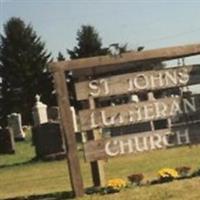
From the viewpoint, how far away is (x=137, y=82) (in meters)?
10.3

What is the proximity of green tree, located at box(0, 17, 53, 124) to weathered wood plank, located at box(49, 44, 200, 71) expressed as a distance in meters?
51.0

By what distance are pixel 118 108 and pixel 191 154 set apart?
8.08 m

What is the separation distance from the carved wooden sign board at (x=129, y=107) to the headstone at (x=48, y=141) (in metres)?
12.9

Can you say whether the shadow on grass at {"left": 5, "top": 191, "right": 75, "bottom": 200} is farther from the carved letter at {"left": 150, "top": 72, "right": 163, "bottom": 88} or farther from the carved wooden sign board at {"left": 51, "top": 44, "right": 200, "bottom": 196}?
the carved letter at {"left": 150, "top": 72, "right": 163, "bottom": 88}

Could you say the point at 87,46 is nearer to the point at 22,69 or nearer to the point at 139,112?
the point at 22,69

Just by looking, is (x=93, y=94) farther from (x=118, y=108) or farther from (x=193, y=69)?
(x=193, y=69)

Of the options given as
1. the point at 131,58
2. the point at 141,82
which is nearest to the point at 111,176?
the point at 141,82

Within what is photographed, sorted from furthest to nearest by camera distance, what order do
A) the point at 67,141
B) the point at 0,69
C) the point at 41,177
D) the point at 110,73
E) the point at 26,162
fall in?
the point at 0,69 → the point at 26,162 → the point at 41,177 → the point at 110,73 → the point at 67,141

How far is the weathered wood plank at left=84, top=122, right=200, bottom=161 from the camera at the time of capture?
1023 cm

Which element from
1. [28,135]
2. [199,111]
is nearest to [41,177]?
[199,111]

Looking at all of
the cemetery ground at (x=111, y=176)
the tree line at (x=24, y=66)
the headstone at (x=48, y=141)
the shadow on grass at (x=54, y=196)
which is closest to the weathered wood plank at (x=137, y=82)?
the cemetery ground at (x=111, y=176)

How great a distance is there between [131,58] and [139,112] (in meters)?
0.80

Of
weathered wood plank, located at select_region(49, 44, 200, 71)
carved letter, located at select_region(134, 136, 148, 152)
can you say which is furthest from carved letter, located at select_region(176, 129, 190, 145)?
weathered wood plank, located at select_region(49, 44, 200, 71)

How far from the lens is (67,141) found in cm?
999
